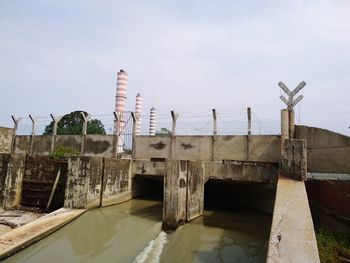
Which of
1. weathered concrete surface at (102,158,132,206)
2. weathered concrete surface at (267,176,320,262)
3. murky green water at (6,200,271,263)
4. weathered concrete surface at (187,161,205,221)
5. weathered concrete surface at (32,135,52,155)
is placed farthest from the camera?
weathered concrete surface at (32,135,52,155)

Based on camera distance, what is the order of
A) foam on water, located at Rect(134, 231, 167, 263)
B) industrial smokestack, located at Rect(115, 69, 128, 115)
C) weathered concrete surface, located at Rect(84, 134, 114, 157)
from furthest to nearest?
industrial smokestack, located at Rect(115, 69, 128, 115) < weathered concrete surface, located at Rect(84, 134, 114, 157) < foam on water, located at Rect(134, 231, 167, 263)

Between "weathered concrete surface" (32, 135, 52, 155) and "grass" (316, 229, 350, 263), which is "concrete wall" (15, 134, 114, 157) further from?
"grass" (316, 229, 350, 263)

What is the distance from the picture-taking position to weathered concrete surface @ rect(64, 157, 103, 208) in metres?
9.48

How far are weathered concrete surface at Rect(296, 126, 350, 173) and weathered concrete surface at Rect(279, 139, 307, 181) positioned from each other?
149 inches

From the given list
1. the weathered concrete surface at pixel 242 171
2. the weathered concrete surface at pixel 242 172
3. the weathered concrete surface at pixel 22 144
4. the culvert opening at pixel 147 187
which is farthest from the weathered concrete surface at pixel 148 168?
the weathered concrete surface at pixel 22 144

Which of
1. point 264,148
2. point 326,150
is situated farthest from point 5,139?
point 326,150

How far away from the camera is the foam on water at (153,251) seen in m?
5.95

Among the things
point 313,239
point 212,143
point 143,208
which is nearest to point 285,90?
point 212,143

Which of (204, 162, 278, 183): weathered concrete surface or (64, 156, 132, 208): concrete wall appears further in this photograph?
(204, 162, 278, 183): weathered concrete surface

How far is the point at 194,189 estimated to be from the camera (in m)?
9.52

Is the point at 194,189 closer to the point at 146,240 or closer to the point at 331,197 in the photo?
the point at 146,240

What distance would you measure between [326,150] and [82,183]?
28.0ft

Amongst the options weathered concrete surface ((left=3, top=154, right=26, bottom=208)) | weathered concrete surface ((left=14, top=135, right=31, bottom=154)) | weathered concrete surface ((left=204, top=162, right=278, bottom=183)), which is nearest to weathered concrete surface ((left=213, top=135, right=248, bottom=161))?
weathered concrete surface ((left=204, top=162, right=278, bottom=183))

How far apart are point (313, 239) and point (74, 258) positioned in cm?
471
